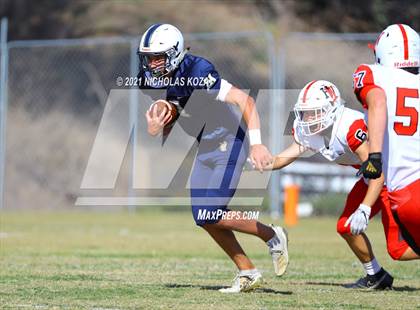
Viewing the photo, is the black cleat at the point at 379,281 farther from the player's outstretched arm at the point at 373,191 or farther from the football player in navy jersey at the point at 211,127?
the player's outstretched arm at the point at 373,191

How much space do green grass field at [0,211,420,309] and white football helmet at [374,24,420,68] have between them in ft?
4.80

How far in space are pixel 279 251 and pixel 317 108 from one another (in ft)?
3.66

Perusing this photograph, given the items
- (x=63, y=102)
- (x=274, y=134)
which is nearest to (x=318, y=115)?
(x=274, y=134)

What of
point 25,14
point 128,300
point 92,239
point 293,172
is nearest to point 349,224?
point 128,300

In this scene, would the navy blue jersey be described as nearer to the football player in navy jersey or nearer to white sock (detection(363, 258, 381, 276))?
the football player in navy jersey

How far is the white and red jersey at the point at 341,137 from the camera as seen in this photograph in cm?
590

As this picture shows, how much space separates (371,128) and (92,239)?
21.9 ft

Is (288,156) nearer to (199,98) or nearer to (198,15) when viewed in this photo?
(199,98)

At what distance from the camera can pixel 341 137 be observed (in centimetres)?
597

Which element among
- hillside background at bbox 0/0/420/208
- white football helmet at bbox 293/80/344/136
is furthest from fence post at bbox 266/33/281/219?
white football helmet at bbox 293/80/344/136

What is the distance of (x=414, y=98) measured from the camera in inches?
212

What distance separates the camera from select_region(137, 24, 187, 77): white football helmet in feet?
20.5

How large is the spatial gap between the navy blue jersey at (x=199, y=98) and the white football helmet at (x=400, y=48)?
125 centimetres

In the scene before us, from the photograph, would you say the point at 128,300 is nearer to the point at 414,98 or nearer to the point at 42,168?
the point at 414,98
